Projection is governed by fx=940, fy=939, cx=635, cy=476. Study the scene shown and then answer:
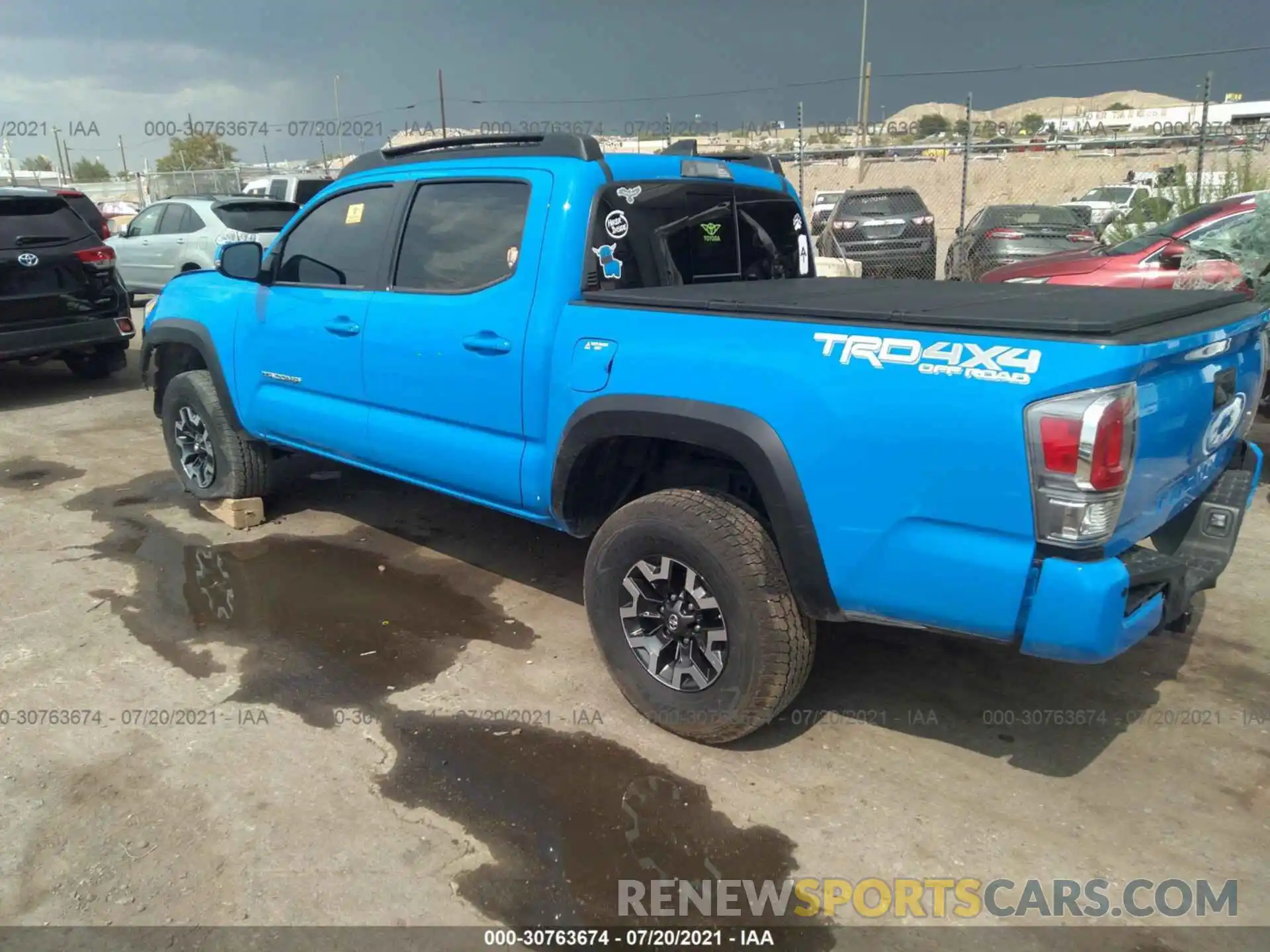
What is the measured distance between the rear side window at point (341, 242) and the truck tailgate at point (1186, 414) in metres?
3.18

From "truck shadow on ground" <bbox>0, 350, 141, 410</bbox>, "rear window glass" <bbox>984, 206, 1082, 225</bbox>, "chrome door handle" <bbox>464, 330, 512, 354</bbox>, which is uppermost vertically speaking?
"rear window glass" <bbox>984, 206, 1082, 225</bbox>

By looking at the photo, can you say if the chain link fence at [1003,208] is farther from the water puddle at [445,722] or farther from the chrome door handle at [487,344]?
the water puddle at [445,722]

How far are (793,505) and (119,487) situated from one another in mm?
5199

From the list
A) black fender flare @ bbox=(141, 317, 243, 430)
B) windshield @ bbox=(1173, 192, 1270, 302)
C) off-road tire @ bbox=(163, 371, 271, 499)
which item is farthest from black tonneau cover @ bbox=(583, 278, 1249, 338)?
windshield @ bbox=(1173, 192, 1270, 302)

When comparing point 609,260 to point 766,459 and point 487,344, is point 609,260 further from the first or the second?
point 766,459

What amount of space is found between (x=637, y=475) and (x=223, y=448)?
2.91 meters

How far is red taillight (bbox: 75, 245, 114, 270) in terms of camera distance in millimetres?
8664

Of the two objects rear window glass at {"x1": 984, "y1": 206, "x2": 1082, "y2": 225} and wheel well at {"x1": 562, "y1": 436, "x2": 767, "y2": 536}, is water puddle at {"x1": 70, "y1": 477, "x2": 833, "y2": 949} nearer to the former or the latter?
wheel well at {"x1": 562, "y1": 436, "x2": 767, "y2": 536}

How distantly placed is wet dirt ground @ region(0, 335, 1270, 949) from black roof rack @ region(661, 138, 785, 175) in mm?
2212

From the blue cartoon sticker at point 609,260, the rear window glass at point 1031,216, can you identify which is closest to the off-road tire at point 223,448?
the blue cartoon sticker at point 609,260

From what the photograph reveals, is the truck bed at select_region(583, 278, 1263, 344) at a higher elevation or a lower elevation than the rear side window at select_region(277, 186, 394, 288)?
lower

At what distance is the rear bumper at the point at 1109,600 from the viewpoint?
2426mm

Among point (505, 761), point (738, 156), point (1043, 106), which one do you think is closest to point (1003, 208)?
point (738, 156)

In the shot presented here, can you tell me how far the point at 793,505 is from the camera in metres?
2.82
